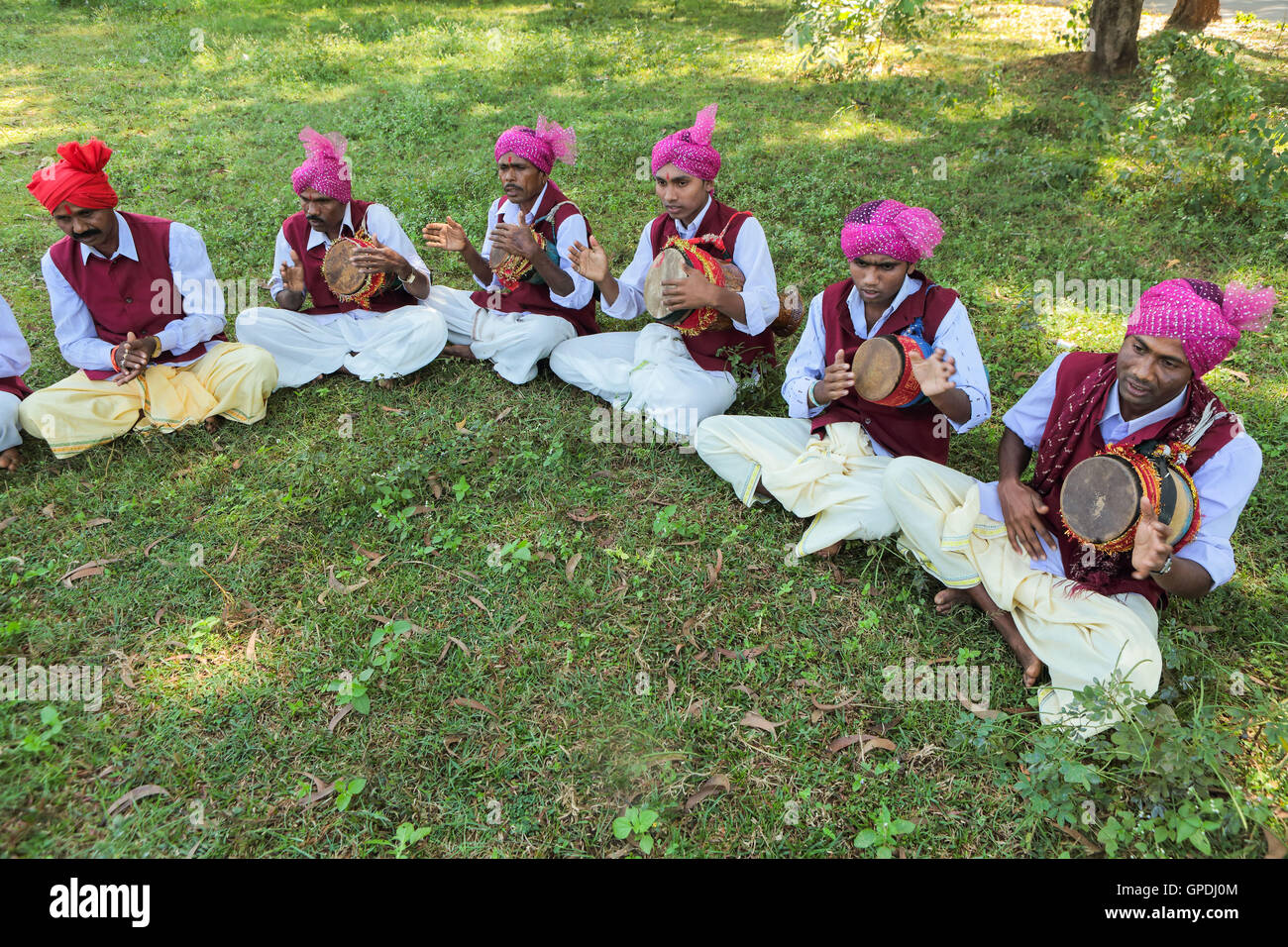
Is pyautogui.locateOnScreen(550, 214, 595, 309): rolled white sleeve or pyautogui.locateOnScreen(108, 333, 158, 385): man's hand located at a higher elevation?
pyautogui.locateOnScreen(550, 214, 595, 309): rolled white sleeve

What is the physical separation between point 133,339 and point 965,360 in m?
4.43

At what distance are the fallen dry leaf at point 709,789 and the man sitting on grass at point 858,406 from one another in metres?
1.25

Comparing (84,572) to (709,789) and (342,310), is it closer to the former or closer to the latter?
(342,310)

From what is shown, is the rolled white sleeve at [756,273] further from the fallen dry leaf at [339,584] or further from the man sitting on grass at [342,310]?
the fallen dry leaf at [339,584]

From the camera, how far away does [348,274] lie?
5.09 m

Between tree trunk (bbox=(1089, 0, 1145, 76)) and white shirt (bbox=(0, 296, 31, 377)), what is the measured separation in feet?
33.1

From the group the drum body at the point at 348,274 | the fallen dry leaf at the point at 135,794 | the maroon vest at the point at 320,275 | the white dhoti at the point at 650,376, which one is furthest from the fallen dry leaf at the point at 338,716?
the maroon vest at the point at 320,275

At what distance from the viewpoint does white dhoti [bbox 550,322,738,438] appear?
4703 mm

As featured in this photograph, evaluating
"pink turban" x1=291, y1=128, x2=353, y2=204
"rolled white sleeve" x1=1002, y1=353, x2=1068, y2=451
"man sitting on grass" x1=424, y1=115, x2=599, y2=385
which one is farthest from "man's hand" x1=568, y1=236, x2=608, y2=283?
"rolled white sleeve" x1=1002, y1=353, x2=1068, y2=451

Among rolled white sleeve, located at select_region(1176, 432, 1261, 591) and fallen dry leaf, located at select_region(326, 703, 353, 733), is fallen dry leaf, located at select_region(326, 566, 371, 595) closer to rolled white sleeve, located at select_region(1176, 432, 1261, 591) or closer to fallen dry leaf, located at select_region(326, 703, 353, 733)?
fallen dry leaf, located at select_region(326, 703, 353, 733)

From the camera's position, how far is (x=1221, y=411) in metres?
3.08

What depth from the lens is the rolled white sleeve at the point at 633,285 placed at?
4.88 metres

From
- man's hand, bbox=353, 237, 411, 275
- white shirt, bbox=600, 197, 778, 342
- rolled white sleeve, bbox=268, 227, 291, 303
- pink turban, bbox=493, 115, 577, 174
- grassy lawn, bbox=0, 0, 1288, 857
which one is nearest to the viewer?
grassy lawn, bbox=0, 0, 1288, 857

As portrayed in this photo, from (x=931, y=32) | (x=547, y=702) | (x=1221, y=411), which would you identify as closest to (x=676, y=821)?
(x=547, y=702)
